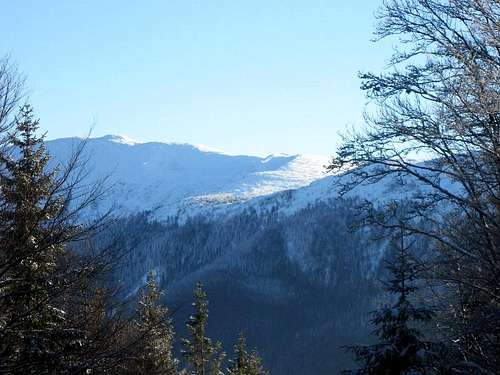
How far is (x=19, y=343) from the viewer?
9.95m

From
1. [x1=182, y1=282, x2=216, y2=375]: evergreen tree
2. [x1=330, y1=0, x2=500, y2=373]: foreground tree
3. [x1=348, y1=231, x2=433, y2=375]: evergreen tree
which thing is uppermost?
[x1=330, y1=0, x2=500, y2=373]: foreground tree

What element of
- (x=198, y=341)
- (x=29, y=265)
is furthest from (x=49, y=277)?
(x=198, y=341)

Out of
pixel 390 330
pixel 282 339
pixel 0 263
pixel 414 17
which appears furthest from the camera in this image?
pixel 282 339

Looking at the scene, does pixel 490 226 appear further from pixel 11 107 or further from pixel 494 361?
pixel 11 107

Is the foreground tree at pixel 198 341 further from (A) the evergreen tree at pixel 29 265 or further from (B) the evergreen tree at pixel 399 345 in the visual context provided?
(A) the evergreen tree at pixel 29 265

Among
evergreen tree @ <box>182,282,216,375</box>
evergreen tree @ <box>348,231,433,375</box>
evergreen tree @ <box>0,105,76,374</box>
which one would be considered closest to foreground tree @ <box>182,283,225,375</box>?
evergreen tree @ <box>182,282,216,375</box>

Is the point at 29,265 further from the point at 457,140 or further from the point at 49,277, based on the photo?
the point at 457,140

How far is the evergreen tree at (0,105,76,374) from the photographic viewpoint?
8.40 metres

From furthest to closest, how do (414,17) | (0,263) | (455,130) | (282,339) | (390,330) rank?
(282,339)
(390,330)
(414,17)
(455,130)
(0,263)

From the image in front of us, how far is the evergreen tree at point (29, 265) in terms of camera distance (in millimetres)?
8398

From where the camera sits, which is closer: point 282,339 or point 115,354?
point 115,354

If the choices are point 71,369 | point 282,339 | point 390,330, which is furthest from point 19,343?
point 282,339

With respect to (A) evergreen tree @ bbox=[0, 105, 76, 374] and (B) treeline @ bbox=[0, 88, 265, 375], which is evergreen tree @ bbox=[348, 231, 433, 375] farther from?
(A) evergreen tree @ bbox=[0, 105, 76, 374]

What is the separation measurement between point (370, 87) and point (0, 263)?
20.8 feet
